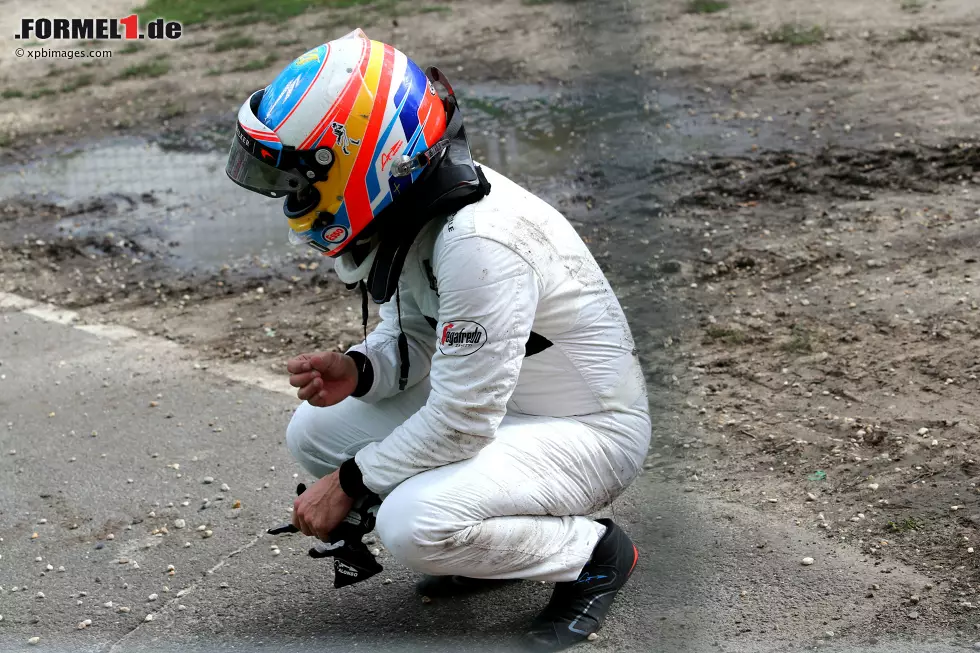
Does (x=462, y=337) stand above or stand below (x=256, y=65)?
above

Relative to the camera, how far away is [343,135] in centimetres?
260

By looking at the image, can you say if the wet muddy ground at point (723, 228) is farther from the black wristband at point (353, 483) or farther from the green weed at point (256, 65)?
the black wristband at point (353, 483)

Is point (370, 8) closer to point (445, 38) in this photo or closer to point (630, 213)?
point (445, 38)

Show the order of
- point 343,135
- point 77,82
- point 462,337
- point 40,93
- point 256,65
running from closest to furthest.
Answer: point 462,337, point 343,135, point 256,65, point 40,93, point 77,82

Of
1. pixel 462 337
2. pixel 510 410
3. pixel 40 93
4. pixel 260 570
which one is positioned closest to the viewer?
pixel 462 337

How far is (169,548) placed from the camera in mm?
3424

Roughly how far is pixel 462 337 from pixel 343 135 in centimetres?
58

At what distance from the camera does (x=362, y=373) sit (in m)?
2.96


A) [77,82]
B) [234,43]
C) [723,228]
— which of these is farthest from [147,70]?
[723,228]

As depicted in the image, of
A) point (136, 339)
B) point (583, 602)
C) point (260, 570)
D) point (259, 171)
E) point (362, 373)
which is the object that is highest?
point (259, 171)

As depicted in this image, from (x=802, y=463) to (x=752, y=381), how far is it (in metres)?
0.64

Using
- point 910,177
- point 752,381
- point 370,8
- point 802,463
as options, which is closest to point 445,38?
point 370,8

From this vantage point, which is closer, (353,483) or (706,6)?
(353,483)

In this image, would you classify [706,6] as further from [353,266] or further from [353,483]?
[353,483]
